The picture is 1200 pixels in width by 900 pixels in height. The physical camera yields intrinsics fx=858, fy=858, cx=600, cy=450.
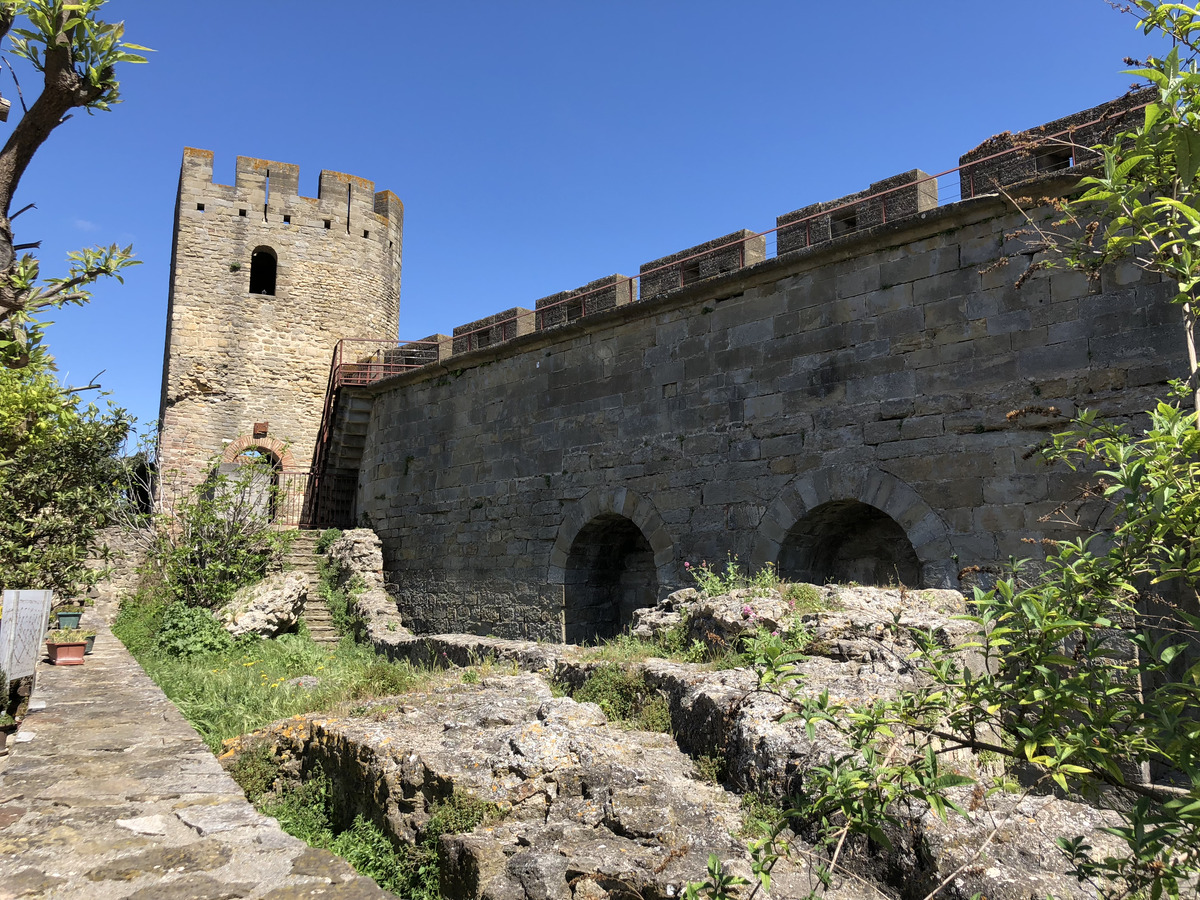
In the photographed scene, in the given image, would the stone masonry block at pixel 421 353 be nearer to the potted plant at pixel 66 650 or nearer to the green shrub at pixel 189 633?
the green shrub at pixel 189 633

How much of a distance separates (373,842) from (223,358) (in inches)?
685

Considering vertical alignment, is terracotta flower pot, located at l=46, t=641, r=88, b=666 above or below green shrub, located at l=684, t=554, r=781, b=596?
below

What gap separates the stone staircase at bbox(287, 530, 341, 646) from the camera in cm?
1331

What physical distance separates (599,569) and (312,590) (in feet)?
18.4

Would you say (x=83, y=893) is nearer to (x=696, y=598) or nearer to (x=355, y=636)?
(x=696, y=598)

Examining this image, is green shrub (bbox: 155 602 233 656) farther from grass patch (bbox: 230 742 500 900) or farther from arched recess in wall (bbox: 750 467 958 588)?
arched recess in wall (bbox: 750 467 958 588)

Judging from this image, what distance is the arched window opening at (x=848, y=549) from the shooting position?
8609 millimetres

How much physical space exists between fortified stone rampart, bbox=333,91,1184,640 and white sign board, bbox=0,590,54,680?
A: 6.10 metres

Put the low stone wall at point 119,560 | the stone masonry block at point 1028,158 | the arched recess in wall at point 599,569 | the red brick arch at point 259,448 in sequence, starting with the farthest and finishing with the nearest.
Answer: the red brick arch at point 259,448
the low stone wall at point 119,560
the arched recess in wall at point 599,569
the stone masonry block at point 1028,158

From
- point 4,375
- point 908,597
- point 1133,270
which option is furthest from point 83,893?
point 1133,270

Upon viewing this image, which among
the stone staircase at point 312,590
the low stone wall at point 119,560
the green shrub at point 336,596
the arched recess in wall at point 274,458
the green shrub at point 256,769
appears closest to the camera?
the green shrub at point 256,769

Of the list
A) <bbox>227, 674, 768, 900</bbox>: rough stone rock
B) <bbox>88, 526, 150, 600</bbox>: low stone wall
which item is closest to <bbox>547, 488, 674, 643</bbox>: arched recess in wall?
<bbox>227, 674, 768, 900</bbox>: rough stone rock

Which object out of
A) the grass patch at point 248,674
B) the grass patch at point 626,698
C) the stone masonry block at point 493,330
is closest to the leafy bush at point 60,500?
the grass patch at point 248,674

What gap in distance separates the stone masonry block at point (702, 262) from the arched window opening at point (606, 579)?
3.01 meters
